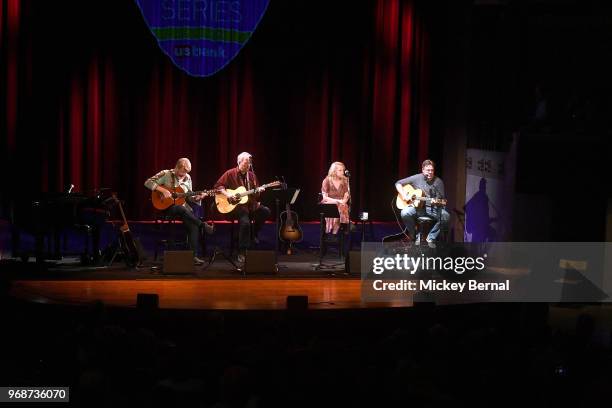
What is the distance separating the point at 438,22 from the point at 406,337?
353 inches

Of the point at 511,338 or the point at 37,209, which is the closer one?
the point at 511,338

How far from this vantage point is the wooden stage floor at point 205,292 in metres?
8.03

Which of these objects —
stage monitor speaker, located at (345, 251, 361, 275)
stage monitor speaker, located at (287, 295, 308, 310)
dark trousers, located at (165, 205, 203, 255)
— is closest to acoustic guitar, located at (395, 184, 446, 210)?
stage monitor speaker, located at (345, 251, 361, 275)

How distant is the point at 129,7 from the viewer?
12.3m

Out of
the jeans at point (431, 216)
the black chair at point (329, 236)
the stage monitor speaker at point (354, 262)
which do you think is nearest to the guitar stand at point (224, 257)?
the black chair at point (329, 236)

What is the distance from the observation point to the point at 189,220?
404 inches

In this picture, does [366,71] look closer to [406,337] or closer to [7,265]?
[7,265]

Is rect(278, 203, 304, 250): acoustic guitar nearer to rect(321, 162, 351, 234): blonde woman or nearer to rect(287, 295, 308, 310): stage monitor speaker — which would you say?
rect(321, 162, 351, 234): blonde woman

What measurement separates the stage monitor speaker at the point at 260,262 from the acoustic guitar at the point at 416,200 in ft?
7.43

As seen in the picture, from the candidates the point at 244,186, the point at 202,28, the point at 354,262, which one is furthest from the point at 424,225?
the point at 202,28

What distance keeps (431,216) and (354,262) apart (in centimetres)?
160

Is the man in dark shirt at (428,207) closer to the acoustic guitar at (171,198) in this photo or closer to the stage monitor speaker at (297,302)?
the acoustic guitar at (171,198)

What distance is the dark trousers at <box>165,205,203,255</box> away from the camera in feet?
33.6

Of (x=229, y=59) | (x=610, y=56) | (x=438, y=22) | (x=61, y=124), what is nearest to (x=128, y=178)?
(x=61, y=124)
